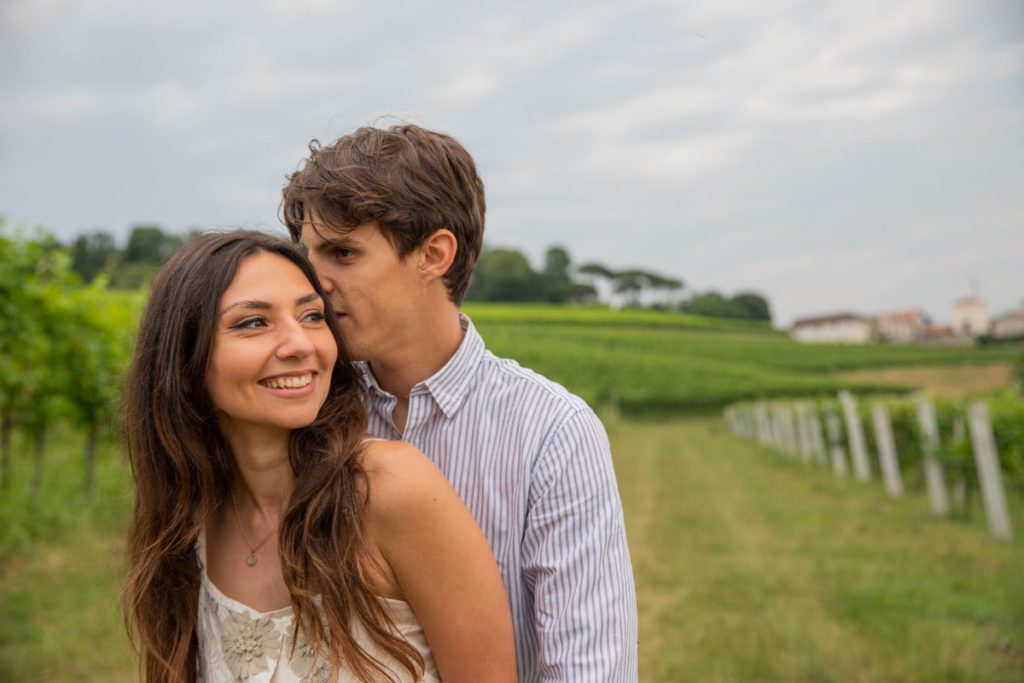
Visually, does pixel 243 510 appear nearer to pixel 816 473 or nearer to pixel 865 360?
pixel 816 473

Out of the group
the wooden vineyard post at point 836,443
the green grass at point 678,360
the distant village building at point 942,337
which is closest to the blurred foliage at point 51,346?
the wooden vineyard post at point 836,443

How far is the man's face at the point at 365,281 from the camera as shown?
7.11ft

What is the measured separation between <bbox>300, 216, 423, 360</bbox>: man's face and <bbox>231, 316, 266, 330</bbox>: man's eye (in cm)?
24

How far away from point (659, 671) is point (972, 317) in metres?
79.1

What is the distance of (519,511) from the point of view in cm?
204

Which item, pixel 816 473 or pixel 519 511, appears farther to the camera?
pixel 816 473

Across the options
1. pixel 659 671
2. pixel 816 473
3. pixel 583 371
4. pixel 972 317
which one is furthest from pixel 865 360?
pixel 659 671

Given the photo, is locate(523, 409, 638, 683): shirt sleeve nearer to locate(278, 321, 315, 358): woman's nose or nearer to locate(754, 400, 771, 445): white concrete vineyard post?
locate(278, 321, 315, 358): woman's nose

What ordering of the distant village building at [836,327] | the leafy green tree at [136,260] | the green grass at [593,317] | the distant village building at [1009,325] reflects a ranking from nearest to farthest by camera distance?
the leafy green tree at [136,260], the distant village building at [1009,325], the green grass at [593,317], the distant village building at [836,327]

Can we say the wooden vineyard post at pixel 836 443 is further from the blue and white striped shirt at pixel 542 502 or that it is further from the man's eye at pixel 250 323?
the man's eye at pixel 250 323

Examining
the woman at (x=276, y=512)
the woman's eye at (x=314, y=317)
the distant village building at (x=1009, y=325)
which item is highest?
the woman's eye at (x=314, y=317)

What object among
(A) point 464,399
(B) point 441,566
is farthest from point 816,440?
(B) point 441,566

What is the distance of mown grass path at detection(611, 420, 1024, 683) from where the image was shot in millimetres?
5527

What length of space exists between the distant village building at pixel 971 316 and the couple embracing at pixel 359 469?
74.1m
